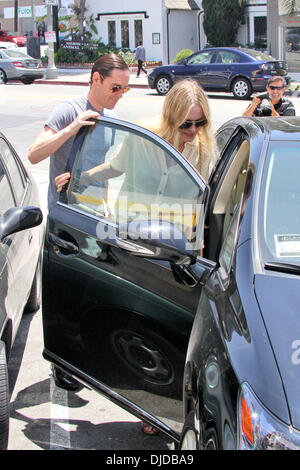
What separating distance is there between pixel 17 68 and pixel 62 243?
24.5 m

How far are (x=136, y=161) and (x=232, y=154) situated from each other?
1.56ft

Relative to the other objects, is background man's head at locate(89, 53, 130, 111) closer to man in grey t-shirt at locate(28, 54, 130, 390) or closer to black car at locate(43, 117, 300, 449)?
man in grey t-shirt at locate(28, 54, 130, 390)

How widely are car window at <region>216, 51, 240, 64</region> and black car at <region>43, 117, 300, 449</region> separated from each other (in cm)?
1689

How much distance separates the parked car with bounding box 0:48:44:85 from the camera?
26.2 m

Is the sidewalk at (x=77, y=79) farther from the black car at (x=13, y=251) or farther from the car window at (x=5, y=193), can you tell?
the car window at (x=5, y=193)

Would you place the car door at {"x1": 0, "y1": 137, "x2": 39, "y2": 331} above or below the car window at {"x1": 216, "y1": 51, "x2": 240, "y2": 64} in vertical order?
below

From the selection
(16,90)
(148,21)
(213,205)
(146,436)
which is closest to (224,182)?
(213,205)

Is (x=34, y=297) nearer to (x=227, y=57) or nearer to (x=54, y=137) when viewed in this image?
(x=54, y=137)

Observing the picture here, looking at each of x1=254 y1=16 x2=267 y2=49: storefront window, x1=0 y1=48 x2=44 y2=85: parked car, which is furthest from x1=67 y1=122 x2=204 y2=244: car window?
x1=254 y1=16 x2=267 y2=49: storefront window

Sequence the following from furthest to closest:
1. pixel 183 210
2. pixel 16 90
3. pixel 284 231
A: pixel 16 90, pixel 183 210, pixel 284 231

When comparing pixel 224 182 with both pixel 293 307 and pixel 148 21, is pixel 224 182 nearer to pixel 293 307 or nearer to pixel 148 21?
pixel 293 307

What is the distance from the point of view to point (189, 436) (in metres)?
2.30
